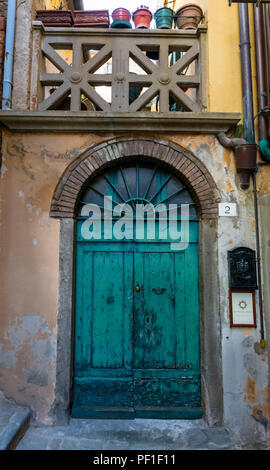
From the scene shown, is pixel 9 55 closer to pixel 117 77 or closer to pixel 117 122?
pixel 117 77

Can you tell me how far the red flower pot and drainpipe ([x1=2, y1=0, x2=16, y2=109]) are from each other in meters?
1.37

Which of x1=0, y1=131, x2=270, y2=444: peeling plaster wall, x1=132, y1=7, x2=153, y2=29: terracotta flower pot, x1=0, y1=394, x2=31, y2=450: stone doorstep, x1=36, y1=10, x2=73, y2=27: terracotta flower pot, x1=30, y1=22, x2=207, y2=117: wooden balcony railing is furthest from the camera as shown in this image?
x1=132, y1=7, x2=153, y2=29: terracotta flower pot

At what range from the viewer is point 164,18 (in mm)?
4465

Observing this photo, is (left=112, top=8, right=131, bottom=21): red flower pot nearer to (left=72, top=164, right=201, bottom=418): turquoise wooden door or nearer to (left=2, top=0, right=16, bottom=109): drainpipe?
(left=2, top=0, right=16, bottom=109): drainpipe

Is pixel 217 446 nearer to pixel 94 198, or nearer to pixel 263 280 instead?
pixel 263 280

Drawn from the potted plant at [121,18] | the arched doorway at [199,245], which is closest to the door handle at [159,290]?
the arched doorway at [199,245]

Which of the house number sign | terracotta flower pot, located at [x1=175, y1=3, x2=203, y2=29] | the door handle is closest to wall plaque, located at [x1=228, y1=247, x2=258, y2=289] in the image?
the house number sign

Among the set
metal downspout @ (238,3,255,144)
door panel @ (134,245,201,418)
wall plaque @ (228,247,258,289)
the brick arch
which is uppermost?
metal downspout @ (238,3,255,144)

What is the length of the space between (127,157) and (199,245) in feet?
5.07

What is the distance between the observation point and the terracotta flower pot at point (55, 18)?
4379mm

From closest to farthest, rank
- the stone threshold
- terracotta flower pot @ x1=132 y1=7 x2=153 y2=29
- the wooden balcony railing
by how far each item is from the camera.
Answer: the stone threshold
the wooden balcony railing
terracotta flower pot @ x1=132 y1=7 x2=153 y2=29

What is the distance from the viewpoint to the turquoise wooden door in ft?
13.3

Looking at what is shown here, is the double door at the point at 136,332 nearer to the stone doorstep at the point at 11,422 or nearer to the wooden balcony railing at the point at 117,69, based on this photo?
the stone doorstep at the point at 11,422

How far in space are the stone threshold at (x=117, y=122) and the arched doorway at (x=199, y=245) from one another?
19 centimetres
